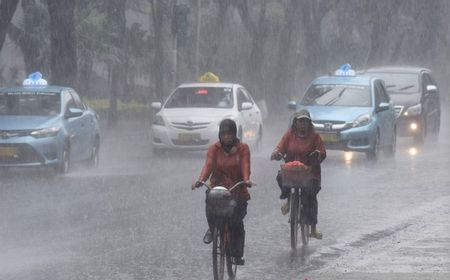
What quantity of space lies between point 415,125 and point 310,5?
77.2 feet

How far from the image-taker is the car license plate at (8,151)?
68.9 ft

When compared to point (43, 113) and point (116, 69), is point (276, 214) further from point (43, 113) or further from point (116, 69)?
point (116, 69)

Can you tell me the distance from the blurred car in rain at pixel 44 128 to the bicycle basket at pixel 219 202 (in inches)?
427

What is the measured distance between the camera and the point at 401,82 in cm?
3212

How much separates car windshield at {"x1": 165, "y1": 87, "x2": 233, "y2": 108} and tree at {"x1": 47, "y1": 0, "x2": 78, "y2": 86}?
15.8 ft

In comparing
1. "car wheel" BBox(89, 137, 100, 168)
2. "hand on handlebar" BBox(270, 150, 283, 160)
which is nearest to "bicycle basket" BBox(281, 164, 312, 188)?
"hand on handlebar" BBox(270, 150, 283, 160)

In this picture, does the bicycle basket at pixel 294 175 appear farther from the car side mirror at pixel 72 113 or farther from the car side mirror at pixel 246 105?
the car side mirror at pixel 246 105

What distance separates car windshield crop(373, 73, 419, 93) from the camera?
3178cm

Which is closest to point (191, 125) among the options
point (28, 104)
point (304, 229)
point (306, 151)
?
point (28, 104)

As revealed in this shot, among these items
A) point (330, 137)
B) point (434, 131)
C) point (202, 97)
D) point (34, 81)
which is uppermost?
point (34, 81)

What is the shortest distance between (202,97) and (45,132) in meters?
6.65

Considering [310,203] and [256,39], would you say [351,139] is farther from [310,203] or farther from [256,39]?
[256,39]

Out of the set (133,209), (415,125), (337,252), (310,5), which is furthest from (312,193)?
(310,5)

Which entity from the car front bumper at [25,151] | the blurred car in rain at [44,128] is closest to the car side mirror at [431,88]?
the blurred car in rain at [44,128]
